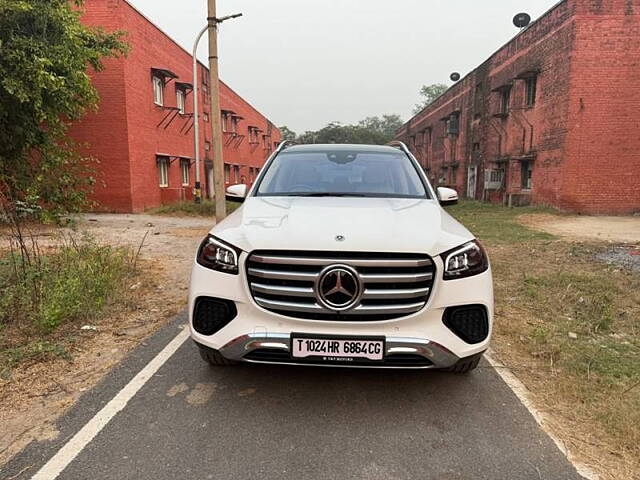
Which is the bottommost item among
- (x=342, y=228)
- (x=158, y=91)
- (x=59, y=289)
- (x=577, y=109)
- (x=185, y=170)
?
(x=59, y=289)

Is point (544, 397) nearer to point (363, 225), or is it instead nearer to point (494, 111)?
point (363, 225)

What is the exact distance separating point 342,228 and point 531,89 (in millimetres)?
20767

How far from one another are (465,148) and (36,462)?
30.3 m

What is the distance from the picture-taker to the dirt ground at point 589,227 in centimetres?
1095

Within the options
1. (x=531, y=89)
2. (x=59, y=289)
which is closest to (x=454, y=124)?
(x=531, y=89)

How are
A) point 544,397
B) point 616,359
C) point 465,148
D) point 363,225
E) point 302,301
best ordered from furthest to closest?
1. point 465,148
2. point 616,359
3. point 544,397
4. point 363,225
5. point 302,301

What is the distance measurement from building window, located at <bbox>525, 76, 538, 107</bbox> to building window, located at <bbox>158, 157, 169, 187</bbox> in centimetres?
1632

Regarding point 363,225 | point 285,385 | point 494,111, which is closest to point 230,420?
point 285,385

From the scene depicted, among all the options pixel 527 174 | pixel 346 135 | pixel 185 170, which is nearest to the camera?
pixel 527 174

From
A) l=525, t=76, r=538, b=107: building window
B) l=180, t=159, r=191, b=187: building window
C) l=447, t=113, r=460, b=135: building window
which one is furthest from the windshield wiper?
l=447, t=113, r=460, b=135: building window

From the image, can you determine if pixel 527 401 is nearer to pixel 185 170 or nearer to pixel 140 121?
pixel 140 121

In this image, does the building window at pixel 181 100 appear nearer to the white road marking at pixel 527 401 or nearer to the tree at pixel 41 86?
the tree at pixel 41 86

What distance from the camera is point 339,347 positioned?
2496 millimetres

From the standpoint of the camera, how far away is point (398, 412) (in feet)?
9.09
